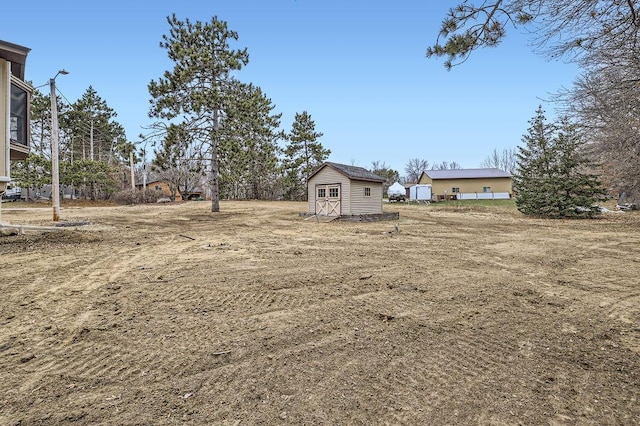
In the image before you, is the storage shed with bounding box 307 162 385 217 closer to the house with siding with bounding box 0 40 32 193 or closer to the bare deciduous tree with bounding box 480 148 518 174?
the house with siding with bounding box 0 40 32 193

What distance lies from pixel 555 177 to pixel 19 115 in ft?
74.8

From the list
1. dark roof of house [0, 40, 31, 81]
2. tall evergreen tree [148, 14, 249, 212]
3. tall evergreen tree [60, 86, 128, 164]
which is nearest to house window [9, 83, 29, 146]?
dark roof of house [0, 40, 31, 81]

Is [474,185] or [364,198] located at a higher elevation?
[474,185]

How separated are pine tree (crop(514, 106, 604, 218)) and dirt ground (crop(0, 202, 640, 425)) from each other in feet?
44.3

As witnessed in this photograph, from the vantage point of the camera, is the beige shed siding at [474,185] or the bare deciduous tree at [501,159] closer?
the beige shed siding at [474,185]

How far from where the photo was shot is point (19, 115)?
8.80 metres

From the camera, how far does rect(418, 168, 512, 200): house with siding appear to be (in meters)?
41.2

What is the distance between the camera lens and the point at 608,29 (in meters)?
3.69

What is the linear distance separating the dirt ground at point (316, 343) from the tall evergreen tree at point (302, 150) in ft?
91.5

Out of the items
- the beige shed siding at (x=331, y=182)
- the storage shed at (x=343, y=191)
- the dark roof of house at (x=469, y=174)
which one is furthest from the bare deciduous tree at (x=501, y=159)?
the beige shed siding at (x=331, y=182)

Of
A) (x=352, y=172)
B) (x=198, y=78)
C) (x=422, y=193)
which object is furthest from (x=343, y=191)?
(x=422, y=193)

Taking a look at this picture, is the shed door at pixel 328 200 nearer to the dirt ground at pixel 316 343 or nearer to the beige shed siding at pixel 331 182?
the beige shed siding at pixel 331 182

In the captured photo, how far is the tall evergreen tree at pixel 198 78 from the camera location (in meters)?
16.6

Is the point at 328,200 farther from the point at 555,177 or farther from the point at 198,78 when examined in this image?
the point at 555,177
